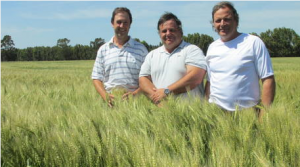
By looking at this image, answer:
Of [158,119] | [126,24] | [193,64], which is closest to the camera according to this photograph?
[158,119]

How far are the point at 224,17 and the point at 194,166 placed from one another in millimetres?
1369

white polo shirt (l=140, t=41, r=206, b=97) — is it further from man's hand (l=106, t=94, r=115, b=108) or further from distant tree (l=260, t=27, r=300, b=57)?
distant tree (l=260, t=27, r=300, b=57)

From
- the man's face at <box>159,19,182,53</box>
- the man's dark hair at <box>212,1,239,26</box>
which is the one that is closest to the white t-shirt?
the man's dark hair at <box>212,1,239,26</box>

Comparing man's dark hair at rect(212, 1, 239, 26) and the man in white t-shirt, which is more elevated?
man's dark hair at rect(212, 1, 239, 26)

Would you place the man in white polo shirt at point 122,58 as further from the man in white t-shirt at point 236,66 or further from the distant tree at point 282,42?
the distant tree at point 282,42

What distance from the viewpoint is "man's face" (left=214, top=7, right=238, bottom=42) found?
86.7 inches

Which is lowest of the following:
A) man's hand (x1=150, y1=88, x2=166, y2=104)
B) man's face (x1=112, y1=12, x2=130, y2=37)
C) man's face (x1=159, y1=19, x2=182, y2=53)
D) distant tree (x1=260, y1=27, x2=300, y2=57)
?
man's hand (x1=150, y1=88, x2=166, y2=104)

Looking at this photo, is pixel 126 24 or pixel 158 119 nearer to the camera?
pixel 158 119

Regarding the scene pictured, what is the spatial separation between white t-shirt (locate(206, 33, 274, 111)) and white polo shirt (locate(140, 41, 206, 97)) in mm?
250

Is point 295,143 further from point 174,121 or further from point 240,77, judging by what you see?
point 240,77

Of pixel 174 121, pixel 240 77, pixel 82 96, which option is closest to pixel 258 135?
pixel 174 121

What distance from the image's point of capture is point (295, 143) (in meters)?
1.33

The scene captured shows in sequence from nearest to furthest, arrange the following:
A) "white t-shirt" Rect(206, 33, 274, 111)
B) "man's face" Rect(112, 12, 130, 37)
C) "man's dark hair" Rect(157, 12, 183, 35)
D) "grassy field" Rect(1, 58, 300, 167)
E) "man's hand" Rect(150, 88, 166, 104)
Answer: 1. "grassy field" Rect(1, 58, 300, 167)
2. "white t-shirt" Rect(206, 33, 274, 111)
3. "man's hand" Rect(150, 88, 166, 104)
4. "man's dark hair" Rect(157, 12, 183, 35)
5. "man's face" Rect(112, 12, 130, 37)

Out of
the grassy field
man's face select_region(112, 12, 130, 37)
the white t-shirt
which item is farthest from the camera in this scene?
man's face select_region(112, 12, 130, 37)
